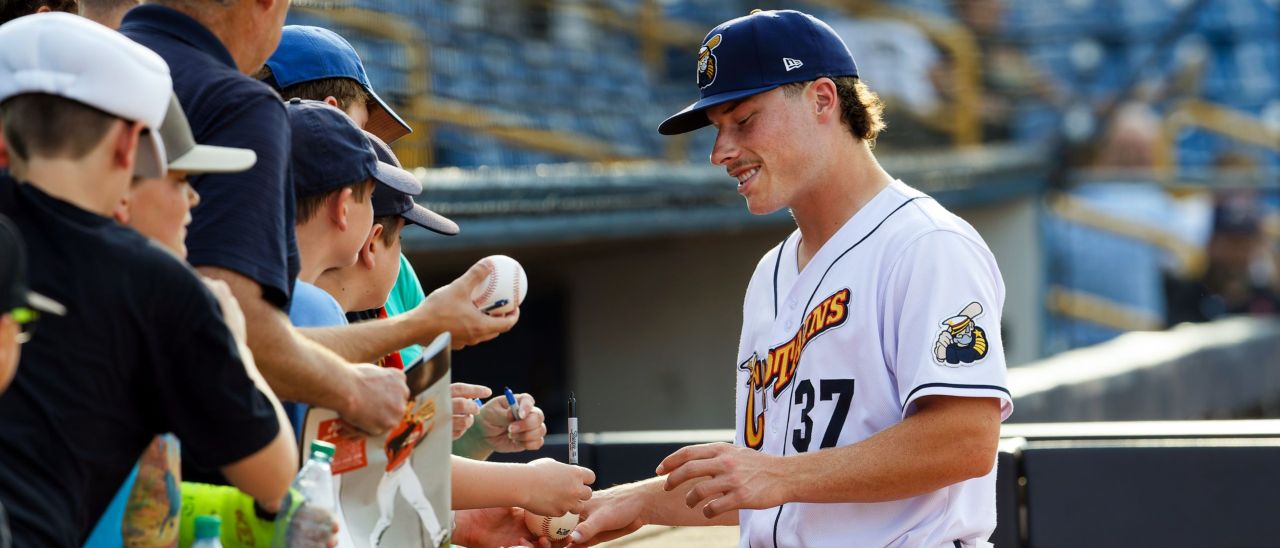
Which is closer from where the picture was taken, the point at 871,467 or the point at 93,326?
the point at 93,326

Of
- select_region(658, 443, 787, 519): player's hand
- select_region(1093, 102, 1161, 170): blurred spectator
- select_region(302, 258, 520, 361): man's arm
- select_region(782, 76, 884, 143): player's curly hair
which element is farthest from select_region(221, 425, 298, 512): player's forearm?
select_region(1093, 102, 1161, 170): blurred spectator

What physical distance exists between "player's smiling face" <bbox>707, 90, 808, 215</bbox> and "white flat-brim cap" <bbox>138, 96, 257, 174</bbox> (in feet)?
3.81

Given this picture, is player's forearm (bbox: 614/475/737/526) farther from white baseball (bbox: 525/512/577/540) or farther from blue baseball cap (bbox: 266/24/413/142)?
blue baseball cap (bbox: 266/24/413/142)

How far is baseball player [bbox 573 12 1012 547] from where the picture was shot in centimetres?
268

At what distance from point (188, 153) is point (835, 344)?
1.19 m

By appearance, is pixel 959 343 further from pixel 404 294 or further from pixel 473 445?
pixel 404 294

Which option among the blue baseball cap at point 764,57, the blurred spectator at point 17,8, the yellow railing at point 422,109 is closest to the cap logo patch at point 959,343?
the blue baseball cap at point 764,57

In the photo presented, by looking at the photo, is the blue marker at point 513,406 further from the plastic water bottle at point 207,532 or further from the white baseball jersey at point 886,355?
the plastic water bottle at point 207,532

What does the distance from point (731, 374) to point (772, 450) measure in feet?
26.8

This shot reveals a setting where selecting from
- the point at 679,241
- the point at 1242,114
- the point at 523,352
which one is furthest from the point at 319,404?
the point at 1242,114

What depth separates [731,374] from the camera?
11062 millimetres

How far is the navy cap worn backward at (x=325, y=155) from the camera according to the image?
8.69ft

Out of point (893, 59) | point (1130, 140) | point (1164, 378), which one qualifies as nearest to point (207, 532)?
point (1164, 378)

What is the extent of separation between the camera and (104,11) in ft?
10.6
